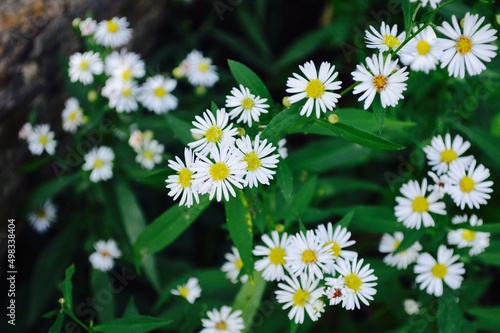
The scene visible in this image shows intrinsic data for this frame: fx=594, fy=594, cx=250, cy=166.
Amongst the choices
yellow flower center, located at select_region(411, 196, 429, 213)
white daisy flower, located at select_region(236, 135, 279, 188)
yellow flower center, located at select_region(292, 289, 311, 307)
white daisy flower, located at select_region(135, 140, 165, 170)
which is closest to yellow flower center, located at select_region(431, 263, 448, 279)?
yellow flower center, located at select_region(411, 196, 429, 213)

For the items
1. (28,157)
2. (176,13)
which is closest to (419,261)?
(28,157)

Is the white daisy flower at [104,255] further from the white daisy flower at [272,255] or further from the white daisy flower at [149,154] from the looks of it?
the white daisy flower at [272,255]

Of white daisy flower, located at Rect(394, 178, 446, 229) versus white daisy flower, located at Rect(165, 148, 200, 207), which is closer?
white daisy flower, located at Rect(165, 148, 200, 207)

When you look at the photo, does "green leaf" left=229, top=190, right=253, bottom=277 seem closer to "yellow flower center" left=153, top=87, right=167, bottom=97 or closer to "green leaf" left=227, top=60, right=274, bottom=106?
"green leaf" left=227, top=60, right=274, bottom=106

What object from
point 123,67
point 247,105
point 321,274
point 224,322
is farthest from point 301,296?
point 123,67

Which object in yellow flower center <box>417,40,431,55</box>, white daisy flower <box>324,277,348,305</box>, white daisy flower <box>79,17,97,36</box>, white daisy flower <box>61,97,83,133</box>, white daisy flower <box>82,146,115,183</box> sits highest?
white daisy flower <box>79,17,97,36</box>

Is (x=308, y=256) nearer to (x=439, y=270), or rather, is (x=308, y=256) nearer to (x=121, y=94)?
(x=439, y=270)
